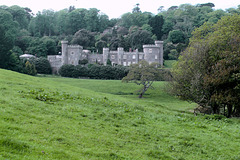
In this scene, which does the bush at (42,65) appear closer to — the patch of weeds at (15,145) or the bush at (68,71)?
the bush at (68,71)

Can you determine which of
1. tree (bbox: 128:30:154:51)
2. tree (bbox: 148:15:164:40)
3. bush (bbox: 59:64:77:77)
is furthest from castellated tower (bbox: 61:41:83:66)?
tree (bbox: 148:15:164:40)

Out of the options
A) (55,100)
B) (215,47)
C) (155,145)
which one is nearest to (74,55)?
(215,47)

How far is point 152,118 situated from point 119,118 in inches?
92.8

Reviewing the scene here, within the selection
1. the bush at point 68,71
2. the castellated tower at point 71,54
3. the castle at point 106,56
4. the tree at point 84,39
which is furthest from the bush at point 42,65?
the tree at point 84,39

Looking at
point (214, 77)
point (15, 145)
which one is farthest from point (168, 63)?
point (15, 145)

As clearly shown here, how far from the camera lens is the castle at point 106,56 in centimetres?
8225

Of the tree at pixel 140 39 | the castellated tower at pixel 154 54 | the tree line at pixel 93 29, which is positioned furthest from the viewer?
the tree at pixel 140 39

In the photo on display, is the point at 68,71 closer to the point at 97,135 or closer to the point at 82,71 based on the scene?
the point at 82,71

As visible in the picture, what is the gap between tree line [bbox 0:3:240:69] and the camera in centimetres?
9362

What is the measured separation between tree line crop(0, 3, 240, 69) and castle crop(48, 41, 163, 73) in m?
8.01


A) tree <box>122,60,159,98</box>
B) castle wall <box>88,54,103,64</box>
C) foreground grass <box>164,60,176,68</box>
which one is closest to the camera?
tree <box>122,60,159,98</box>

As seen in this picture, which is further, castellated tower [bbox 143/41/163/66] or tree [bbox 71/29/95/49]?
tree [bbox 71/29/95/49]

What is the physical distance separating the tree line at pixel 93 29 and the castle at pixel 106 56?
8.01 m

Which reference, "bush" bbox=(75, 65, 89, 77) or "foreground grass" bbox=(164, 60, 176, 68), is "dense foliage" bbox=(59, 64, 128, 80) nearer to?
"bush" bbox=(75, 65, 89, 77)
